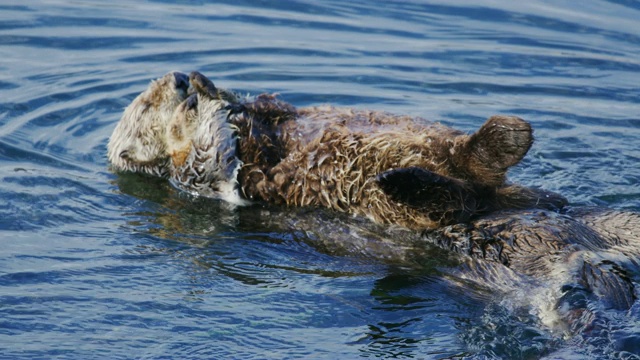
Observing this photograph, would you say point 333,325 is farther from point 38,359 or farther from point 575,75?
point 575,75

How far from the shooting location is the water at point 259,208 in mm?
4730

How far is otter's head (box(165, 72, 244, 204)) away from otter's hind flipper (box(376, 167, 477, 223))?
1.38m

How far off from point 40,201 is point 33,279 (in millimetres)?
1271

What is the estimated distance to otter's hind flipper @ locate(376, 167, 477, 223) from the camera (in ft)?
16.5

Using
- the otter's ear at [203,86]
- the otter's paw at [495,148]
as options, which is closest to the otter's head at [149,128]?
the otter's ear at [203,86]

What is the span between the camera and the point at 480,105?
28.6 feet

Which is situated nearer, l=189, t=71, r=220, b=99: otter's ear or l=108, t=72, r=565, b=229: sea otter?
l=108, t=72, r=565, b=229: sea otter

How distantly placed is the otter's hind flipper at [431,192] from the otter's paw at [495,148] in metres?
0.13

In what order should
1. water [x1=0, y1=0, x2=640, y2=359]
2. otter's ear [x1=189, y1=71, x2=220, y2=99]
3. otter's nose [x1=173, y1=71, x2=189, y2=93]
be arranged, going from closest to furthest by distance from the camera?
1. water [x1=0, y1=0, x2=640, y2=359]
2. otter's ear [x1=189, y1=71, x2=220, y2=99]
3. otter's nose [x1=173, y1=71, x2=189, y2=93]

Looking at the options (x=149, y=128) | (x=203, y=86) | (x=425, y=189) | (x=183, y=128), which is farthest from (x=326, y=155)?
(x=149, y=128)

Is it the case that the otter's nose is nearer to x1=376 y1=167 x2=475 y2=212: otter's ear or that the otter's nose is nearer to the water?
the water

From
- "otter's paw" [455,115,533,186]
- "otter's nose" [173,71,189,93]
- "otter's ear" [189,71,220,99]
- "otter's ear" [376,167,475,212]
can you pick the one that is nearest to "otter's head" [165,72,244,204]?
"otter's ear" [189,71,220,99]

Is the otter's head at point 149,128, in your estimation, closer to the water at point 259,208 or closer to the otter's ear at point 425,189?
the water at point 259,208

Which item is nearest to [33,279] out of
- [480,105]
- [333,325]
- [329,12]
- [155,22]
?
[333,325]
